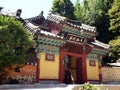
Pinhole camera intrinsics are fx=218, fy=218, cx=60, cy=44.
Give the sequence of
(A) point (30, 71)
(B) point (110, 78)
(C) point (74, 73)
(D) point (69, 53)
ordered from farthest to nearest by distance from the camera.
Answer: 1. (B) point (110, 78)
2. (C) point (74, 73)
3. (D) point (69, 53)
4. (A) point (30, 71)

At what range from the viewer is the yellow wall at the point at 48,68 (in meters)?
17.5

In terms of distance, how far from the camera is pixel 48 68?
703 inches

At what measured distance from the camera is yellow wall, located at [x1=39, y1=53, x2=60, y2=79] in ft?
57.3

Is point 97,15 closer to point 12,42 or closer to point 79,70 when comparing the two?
point 79,70

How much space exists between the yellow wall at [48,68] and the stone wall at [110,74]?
6570 mm

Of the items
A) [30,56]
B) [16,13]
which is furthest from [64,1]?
[30,56]

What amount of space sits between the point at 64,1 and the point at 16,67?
94.1 ft

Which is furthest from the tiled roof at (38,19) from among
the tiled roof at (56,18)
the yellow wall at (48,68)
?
the yellow wall at (48,68)

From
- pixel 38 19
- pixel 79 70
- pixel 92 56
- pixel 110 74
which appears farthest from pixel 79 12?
pixel 79 70

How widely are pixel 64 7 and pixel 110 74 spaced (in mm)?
20538

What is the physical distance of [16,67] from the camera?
14.8 m

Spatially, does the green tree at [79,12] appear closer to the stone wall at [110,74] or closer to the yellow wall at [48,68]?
the stone wall at [110,74]

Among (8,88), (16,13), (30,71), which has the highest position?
(16,13)

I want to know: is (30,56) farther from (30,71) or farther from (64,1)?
(64,1)
